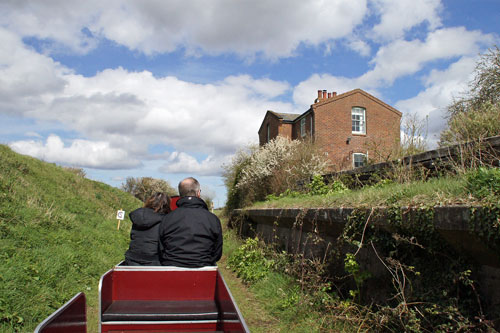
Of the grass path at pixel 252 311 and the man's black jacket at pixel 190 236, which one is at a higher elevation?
the man's black jacket at pixel 190 236

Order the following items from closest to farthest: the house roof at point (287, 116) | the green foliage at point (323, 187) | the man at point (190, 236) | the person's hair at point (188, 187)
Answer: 1. the man at point (190, 236)
2. the person's hair at point (188, 187)
3. the green foliage at point (323, 187)
4. the house roof at point (287, 116)

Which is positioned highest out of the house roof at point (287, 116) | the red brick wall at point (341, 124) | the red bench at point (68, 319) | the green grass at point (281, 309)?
the house roof at point (287, 116)

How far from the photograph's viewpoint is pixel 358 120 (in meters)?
28.2

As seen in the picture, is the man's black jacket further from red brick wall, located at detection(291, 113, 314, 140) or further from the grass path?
red brick wall, located at detection(291, 113, 314, 140)

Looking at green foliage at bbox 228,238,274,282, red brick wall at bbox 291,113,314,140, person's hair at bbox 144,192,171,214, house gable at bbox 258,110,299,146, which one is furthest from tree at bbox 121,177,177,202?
person's hair at bbox 144,192,171,214

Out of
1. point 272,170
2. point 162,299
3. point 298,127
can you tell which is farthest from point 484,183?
point 298,127

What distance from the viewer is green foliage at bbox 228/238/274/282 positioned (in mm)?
7441

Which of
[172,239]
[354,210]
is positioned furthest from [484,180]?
[172,239]

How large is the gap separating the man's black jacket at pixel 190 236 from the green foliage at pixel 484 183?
264 cm

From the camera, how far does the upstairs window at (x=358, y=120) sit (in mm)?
28005

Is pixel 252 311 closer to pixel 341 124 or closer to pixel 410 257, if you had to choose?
pixel 410 257

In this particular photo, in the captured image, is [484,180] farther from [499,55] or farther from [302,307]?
[499,55]

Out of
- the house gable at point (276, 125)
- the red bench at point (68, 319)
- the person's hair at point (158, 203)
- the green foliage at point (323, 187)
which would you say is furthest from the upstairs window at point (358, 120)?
the red bench at point (68, 319)

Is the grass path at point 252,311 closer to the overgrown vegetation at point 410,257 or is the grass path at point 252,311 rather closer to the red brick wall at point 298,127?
the overgrown vegetation at point 410,257
